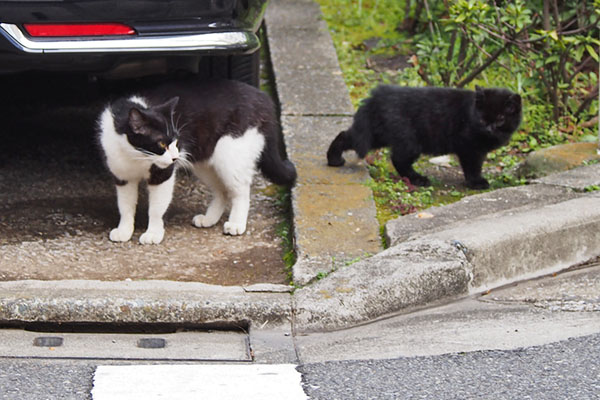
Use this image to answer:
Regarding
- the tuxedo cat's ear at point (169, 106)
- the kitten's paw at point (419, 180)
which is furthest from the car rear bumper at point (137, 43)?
the kitten's paw at point (419, 180)

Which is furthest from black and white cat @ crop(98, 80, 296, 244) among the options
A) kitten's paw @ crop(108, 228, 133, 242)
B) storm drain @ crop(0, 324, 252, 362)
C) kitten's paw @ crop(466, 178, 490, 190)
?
kitten's paw @ crop(466, 178, 490, 190)

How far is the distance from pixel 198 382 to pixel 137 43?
1.72m

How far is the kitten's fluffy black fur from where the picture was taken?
5.12 metres

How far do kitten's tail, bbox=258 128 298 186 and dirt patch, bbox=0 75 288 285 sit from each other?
0.70ft

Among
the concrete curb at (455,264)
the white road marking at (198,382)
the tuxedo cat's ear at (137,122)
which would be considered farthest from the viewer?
the tuxedo cat's ear at (137,122)

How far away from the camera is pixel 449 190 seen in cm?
522

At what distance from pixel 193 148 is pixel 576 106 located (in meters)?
2.93

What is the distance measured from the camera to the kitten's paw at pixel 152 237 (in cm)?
431

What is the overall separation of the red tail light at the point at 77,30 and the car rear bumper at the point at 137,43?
2cm

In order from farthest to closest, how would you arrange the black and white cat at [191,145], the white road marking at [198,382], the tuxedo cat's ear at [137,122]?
the black and white cat at [191,145]
the tuxedo cat's ear at [137,122]
the white road marking at [198,382]

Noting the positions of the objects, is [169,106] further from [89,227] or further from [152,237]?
[89,227]

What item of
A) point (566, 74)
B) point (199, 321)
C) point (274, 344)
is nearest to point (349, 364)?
point (274, 344)

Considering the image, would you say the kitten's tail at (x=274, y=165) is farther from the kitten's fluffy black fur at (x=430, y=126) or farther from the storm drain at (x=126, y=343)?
the storm drain at (x=126, y=343)

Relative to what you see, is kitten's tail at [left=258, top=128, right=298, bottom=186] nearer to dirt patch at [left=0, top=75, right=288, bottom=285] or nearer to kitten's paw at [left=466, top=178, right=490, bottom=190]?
dirt patch at [left=0, top=75, right=288, bottom=285]
